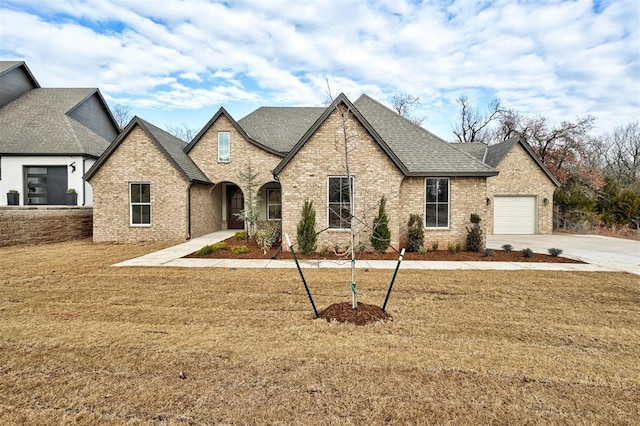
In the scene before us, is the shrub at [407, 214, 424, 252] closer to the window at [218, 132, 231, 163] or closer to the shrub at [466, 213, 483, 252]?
the shrub at [466, 213, 483, 252]

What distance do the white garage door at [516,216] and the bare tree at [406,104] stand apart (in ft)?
73.4

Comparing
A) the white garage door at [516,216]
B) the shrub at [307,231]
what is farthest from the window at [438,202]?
the white garage door at [516,216]

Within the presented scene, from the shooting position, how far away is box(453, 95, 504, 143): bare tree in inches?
1399

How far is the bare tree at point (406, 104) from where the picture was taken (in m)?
38.5

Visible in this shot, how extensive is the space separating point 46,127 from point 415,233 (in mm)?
23095

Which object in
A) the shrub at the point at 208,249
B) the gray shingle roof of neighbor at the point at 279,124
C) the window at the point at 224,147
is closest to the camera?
the shrub at the point at 208,249

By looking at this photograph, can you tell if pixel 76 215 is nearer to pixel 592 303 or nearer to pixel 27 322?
pixel 27 322

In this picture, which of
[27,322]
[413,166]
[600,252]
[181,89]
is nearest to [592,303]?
[413,166]

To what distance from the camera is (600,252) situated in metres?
12.2

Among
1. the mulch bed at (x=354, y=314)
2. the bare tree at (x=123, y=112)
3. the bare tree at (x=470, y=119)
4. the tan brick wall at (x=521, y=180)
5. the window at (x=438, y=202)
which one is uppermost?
the bare tree at (x=123, y=112)

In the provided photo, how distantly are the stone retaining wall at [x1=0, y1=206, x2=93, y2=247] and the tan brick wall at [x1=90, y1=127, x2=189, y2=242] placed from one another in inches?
69.1

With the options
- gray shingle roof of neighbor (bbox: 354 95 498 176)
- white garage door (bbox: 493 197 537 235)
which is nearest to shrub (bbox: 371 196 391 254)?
gray shingle roof of neighbor (bbox: 354 95 498 176)

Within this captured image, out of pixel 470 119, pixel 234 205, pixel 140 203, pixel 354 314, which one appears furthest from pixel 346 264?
pixel 470 119

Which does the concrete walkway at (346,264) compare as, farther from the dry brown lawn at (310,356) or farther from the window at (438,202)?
the window at (438,202)
